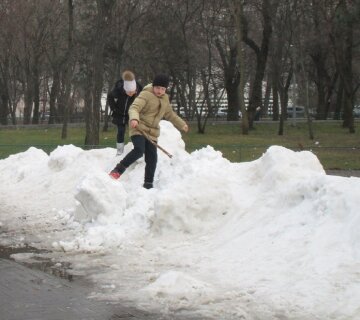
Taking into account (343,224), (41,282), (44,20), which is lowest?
(41,282)

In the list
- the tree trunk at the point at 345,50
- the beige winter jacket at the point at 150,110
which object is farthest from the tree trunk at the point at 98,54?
the tree trunk at the point at 345,50

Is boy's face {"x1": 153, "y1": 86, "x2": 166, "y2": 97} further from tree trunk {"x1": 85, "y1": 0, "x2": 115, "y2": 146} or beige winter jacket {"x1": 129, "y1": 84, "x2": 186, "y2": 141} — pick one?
tree trunk {"x1": 85, "y1": 0, "x2": 115, "y2": 146}

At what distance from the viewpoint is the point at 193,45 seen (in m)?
39.2

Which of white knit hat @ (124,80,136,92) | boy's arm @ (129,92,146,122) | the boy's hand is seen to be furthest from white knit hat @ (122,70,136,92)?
the boy's hand

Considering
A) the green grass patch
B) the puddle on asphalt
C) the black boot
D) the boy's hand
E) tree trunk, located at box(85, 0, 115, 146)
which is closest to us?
the puddle on asphalt

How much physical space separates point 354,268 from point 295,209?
1501 mm

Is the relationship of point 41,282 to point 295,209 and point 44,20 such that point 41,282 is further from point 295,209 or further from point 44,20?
point 44,20

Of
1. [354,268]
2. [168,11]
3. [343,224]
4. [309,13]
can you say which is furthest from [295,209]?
[168,11]

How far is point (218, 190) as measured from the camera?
25.1 feet

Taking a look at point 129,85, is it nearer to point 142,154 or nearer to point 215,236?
point 142,154

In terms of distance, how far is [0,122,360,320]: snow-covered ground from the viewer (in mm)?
5098

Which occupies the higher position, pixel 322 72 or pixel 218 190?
pixel 322 72

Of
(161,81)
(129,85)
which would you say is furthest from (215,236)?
(129,85)

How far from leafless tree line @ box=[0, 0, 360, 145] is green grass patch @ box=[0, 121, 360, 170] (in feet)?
3.80
